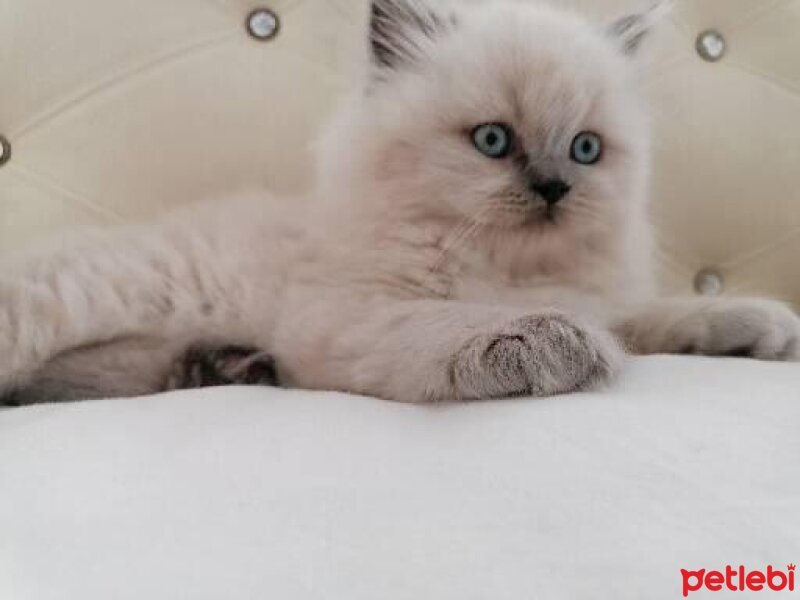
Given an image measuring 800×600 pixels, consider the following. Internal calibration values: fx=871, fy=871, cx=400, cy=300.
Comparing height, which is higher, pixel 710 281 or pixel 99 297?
pixel 99 297

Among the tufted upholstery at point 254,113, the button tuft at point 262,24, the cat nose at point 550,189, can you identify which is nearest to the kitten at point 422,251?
the cat nose at point 550,189

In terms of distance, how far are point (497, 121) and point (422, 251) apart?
0.19m

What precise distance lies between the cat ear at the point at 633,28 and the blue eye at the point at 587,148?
22cm

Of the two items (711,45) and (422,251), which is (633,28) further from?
(422,251)

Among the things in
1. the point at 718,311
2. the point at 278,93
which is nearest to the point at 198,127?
the point at 278,93

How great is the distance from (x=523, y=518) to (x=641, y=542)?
76 mm

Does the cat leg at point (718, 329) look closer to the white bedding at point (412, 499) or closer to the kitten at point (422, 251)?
the kitten at point (422, 251)

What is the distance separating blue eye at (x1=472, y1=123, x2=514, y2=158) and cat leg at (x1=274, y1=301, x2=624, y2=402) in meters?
0.22

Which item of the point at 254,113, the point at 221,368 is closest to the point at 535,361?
the point at 221,368

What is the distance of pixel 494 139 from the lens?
1.10m

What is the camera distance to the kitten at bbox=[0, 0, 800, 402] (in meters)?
1.04

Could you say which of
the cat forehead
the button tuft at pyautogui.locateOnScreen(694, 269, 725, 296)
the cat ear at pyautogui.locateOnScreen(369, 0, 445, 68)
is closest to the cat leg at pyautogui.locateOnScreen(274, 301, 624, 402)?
the cat forehead

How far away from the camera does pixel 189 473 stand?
0.66 metres

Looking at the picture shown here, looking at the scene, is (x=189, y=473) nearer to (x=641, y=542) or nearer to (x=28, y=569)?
(x=28, y=569)
